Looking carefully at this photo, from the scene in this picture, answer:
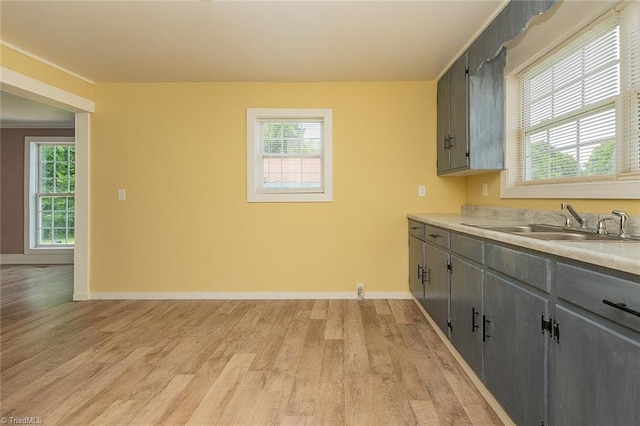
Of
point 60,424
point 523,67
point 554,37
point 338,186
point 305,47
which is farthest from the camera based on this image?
point 338,186

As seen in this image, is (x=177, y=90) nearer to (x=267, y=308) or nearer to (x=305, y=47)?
(x=305, y=47)

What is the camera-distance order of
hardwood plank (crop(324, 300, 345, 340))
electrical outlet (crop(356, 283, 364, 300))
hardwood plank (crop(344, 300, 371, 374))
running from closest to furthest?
hardwood plank (crop(344, 300, 371, 374))
hardwood plank (crop(324, 300, 345, 340))
electrical outlet (crop(356, 283, 364, 300))

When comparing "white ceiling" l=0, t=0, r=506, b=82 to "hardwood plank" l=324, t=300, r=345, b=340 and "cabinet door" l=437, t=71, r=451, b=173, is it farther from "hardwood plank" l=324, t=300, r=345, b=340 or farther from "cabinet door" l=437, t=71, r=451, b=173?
"hardwood plank" l=324, t=300, r=345, b=340

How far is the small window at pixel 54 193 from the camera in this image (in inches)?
244

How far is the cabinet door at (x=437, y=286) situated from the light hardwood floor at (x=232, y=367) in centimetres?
18

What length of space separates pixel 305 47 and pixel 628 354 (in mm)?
2906

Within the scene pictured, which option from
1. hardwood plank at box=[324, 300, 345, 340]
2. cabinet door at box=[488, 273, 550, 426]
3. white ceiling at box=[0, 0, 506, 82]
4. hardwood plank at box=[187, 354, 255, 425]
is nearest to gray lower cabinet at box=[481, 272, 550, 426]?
cabinet door at box=[488, 273, 550, 426]

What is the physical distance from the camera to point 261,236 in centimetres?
397

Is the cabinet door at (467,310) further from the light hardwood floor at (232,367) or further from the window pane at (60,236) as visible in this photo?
the window pane at (60,236)

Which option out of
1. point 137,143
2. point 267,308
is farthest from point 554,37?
point 137,143

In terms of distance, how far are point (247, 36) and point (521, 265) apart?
2.54 m

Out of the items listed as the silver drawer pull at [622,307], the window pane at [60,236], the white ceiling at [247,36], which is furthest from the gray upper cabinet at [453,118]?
the window pane at [60,236]

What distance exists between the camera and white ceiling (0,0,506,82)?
246 centimetres

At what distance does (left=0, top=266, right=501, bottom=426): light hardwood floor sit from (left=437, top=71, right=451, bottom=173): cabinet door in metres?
1.53
